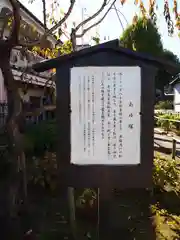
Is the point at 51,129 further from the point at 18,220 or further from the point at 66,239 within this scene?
the point at 66,239

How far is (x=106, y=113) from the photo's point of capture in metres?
3.19

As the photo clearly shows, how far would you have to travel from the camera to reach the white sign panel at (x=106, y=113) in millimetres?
3176

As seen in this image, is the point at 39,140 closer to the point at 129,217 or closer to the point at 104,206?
the point at 129,217

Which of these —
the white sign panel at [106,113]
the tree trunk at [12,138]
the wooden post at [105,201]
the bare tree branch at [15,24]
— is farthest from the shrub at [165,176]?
the bare tree branch at [15,24]

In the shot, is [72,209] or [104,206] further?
[72,209]

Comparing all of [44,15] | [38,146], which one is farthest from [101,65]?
[38,146]

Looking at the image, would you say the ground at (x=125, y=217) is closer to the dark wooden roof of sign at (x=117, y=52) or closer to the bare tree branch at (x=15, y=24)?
the dark wooden roof of sign at (x=117, y=52)

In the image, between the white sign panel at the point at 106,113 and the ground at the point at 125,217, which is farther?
the ground at the point at 125,217

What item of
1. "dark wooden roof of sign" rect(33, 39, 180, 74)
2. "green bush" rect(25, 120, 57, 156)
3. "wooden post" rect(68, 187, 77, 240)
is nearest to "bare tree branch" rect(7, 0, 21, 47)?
"dark wooden roof of sign" rect(33, 39, 180, 74)

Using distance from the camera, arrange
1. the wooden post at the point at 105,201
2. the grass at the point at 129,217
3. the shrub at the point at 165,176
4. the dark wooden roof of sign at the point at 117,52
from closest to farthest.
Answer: the dark wooden roof of sign at the point at 117,52 < the wooden post at the point at 105,201 < the grass at the point at 129,217 < the shrub at the point at 165,176

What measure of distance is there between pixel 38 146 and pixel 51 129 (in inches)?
45.2

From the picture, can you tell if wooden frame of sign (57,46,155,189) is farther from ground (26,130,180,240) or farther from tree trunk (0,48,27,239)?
tree trunk (0,48,27,239)

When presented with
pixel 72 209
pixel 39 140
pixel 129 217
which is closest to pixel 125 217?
pixel 129 217

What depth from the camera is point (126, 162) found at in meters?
3.28
